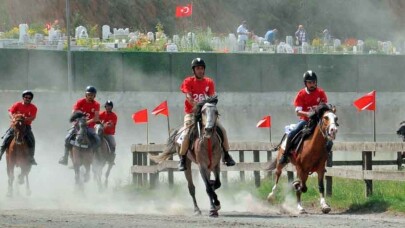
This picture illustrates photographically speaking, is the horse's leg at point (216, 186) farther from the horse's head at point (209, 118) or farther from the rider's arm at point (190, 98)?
the rider's arm at point (190, 98)

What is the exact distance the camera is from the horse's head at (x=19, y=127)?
1187 inches

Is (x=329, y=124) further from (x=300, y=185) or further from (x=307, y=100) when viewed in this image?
(x=300, y=185)

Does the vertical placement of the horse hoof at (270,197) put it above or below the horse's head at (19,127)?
below

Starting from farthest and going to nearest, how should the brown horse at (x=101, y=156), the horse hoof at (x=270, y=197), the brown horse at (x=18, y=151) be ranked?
1. the brown horse at (x=101, y=156)
2. the brown horse at (x=18, y=151)
3. the horse hoof at (x=270, y=197)

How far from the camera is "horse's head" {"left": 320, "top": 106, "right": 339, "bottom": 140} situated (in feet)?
69.2

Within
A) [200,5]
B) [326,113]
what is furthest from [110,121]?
[200,5]

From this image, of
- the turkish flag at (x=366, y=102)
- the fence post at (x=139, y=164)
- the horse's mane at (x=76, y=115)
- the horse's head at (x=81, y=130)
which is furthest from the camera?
the turkish flag at (x=366, y=102)

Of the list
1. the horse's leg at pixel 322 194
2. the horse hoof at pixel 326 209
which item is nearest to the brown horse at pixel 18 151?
the horse's leg at pixel 322 194

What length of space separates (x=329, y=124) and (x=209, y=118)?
1980mm

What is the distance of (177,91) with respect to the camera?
53125mm

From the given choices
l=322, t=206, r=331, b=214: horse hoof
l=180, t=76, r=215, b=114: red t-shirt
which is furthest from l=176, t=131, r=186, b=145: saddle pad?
l=322, t=206, r=331, b=214: horse hoof

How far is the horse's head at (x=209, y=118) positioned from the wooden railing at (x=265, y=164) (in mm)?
3028

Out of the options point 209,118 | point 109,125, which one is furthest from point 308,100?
point 109,125

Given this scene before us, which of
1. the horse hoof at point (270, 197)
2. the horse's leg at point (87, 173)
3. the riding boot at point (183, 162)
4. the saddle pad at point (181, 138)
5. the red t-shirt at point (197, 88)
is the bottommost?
the horse's leg at point (87, 173)
